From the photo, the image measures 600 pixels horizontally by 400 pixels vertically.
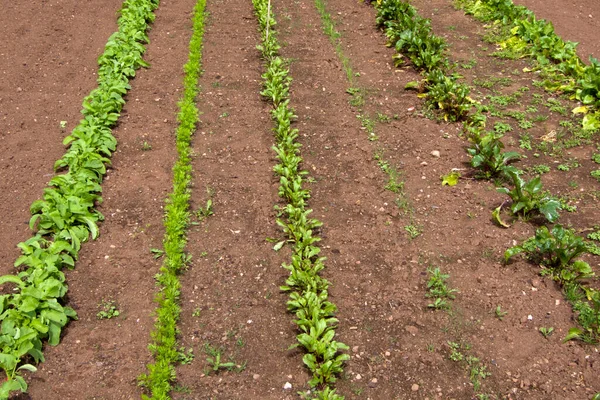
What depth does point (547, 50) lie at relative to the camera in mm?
8922

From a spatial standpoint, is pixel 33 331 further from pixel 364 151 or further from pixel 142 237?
pixel 364 151

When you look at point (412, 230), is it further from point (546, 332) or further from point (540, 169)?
point (540, 169)

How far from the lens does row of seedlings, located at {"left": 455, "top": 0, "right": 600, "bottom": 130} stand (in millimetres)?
7875

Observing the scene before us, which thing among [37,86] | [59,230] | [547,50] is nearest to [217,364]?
[59,230]

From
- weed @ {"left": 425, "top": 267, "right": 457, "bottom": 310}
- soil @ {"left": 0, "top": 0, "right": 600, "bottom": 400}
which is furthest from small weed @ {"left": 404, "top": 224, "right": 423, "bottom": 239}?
weed @ {"left": 425, "top": 267, "right": 457, "bottom": 310}

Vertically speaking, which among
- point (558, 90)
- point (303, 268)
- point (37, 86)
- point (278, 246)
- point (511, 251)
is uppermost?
point (558, 90)

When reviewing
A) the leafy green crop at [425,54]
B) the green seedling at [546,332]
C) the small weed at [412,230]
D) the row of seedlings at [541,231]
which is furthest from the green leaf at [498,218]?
the leafy green crop at [425,54]

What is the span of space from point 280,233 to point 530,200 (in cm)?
228

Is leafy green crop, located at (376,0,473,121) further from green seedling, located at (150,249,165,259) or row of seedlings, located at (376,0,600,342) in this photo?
green seedling, located at (150,249,165,259)

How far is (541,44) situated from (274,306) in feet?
18.6

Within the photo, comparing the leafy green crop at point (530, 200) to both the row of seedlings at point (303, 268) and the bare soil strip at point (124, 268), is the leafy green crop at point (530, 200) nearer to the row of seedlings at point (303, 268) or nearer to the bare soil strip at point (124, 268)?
the row of seedlings at point (303, 268)

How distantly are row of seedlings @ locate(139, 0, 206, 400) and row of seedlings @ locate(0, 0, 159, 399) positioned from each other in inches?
26.7

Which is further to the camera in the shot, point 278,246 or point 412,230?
point 412,230

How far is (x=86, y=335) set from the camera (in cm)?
522
